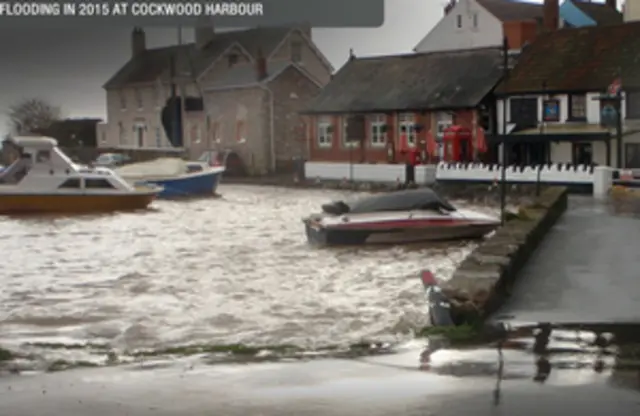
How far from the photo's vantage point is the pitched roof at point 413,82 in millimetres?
43969

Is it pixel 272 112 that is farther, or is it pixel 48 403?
pixel 272 112

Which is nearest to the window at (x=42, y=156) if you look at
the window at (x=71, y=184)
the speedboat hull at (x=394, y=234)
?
the window at (x=71, y=184)

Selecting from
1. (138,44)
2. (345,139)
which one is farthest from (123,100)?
(345,139)

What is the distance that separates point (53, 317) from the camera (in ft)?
43.2

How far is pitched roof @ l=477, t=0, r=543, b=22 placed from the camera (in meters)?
57.9

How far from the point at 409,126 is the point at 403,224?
2584 cm

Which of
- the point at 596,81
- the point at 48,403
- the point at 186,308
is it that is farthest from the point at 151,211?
the point at 48,403

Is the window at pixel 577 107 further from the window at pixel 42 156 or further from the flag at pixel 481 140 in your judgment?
the window at pixel 42 156

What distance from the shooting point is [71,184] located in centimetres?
3372

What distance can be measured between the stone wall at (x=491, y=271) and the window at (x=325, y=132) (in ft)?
110

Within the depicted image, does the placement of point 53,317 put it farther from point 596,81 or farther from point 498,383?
point 596,81

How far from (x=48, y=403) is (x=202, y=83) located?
5624 centimetres

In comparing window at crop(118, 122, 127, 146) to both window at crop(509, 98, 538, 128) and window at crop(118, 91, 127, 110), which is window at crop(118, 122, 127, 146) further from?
window at crop(509, 98, 538, 128)

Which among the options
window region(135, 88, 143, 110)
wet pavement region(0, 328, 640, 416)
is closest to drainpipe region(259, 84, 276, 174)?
window region(135, 88, 143, 110)
